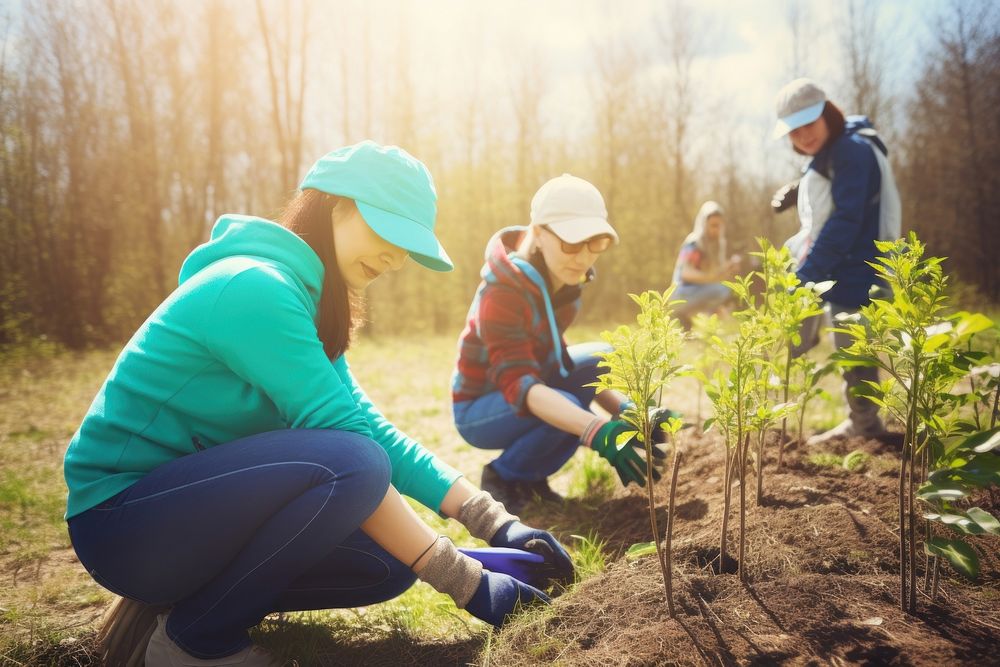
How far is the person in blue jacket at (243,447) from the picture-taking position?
1.53 m

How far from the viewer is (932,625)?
1448 mm

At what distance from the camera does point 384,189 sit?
5.64 feet

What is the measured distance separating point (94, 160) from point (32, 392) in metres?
7.18

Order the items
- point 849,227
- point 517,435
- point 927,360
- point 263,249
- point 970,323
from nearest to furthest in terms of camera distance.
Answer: point 970,323
point 927,360
point 263,249
point 517,435
point 849,227

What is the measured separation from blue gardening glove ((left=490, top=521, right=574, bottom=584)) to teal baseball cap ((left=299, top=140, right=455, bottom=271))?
0.91 m

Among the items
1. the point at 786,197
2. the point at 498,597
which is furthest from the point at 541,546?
the point at 786,197

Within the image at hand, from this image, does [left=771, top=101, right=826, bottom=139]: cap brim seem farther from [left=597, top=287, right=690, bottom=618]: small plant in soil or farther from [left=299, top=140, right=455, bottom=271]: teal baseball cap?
[left=299, top=140, right=455, bottom=271]: teal baseball cap

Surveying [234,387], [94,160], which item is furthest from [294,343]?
[94,160]

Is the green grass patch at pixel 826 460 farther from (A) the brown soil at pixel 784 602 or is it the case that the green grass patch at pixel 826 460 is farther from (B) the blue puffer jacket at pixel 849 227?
(B) the blue puffer jacket at pixel 849 227

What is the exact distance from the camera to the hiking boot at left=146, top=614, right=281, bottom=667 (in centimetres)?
157

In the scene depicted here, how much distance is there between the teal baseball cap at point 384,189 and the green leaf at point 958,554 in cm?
135

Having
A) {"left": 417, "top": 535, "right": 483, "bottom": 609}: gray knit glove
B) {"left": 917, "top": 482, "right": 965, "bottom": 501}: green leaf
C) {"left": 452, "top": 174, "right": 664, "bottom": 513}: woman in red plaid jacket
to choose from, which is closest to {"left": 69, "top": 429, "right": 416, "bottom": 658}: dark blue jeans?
{"left": 417, "top": 535, "right": 483, "bottom": 609}: gray knit glove

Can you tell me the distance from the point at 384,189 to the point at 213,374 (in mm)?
671

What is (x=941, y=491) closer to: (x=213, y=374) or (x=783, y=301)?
(x=783, y=301)
